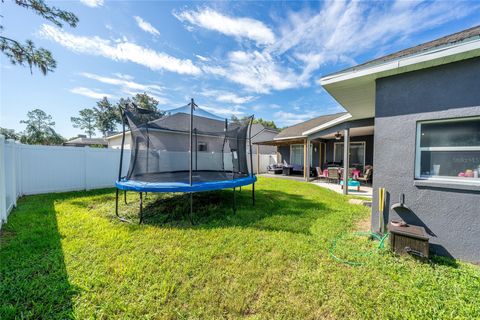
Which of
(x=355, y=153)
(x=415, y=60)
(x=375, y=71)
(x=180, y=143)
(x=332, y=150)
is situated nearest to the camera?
(x=415, y=60)

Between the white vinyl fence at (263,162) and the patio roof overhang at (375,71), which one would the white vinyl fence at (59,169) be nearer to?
the patio roof overhang at (375,71)

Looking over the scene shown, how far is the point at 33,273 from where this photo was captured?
2416 millimetres

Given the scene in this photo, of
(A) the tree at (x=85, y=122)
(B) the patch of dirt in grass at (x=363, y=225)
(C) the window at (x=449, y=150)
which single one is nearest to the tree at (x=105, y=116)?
(A) the tree at (x=85, y=122)

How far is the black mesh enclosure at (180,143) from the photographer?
522 cm

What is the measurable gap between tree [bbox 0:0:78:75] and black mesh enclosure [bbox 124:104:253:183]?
578 centimetres

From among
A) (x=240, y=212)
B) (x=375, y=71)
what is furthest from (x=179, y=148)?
(x=375, y=71)

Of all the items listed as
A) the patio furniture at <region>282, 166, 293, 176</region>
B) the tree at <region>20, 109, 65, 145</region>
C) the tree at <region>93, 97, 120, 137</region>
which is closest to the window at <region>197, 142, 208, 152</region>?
the patio furniture at <region>282, 166, 293, 176</region>

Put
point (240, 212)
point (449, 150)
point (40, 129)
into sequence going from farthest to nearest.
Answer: point (40, 129)
point (240, 212)
point (449, 150)

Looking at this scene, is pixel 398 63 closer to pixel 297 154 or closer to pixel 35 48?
pixel 297 154

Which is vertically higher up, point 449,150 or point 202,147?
point 202,147

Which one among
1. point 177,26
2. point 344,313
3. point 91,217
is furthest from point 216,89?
point 344,313

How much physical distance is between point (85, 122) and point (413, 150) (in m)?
59.5

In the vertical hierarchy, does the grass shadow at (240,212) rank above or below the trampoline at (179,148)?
below

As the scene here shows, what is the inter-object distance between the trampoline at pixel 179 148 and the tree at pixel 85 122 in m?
50.3
